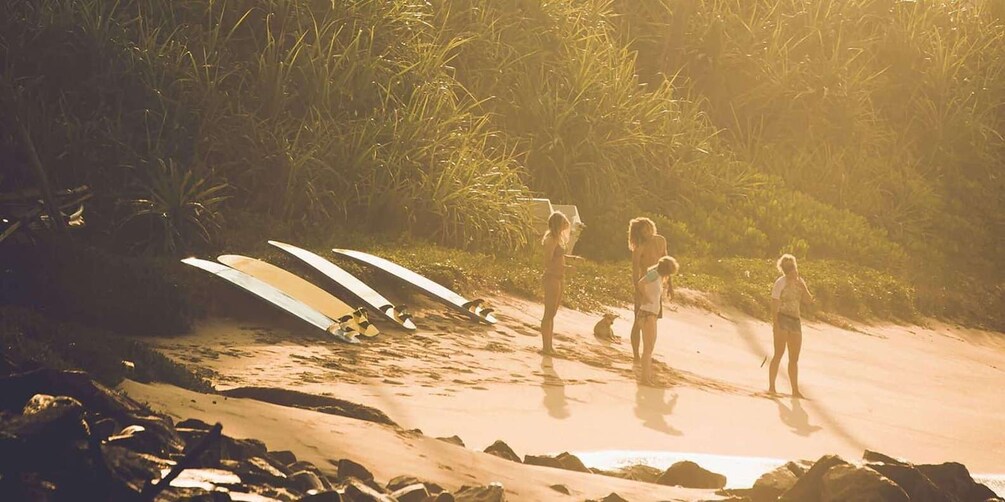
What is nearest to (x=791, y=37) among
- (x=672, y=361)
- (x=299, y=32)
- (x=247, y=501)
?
(x=299, y=32)

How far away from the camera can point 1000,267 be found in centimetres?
2453

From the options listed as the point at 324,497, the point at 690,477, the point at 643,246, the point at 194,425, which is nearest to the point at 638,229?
the point at 643,246

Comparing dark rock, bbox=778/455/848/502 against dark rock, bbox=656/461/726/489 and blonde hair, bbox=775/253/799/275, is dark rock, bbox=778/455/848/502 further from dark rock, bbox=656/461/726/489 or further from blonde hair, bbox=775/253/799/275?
blonde hair, bbox=775/253/799/275

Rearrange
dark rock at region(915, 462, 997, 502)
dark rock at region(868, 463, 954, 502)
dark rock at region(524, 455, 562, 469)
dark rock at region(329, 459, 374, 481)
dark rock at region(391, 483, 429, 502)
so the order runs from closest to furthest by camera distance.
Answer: dark rock at region(391, 483, 429, 502), dark rock at region(329, 459, 374, 481), dark rock at region(868, 463, 954, 502), dark rock at region(915, 462, 997, 502), dark rock at region(524, 455, 562, 469)

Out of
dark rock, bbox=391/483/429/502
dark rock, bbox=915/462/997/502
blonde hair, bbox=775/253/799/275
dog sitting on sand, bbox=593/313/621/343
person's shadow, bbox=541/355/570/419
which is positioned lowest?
dog sitting on sand, bbox=593/313/621/343

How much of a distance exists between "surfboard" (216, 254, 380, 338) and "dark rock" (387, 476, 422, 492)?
19.5 feet

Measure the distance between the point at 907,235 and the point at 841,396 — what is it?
12.5 meters

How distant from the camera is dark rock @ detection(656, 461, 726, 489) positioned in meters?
8.02

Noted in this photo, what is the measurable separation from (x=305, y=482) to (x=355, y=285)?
7.83m

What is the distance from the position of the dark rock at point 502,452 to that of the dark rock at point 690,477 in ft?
2.96

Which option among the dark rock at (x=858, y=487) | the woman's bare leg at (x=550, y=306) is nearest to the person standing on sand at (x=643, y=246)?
the woman's bare leg at (x=550, y=306)

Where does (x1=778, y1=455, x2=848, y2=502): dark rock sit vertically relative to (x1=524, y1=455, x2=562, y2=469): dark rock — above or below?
above

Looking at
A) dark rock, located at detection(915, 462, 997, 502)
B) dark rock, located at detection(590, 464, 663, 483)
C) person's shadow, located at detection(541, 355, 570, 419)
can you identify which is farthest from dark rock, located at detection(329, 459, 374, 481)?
person's shadow, located at detection(541, 355, 570, 419)

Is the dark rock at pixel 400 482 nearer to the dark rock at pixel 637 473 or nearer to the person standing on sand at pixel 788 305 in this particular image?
the dark rock at pixel 637 473
